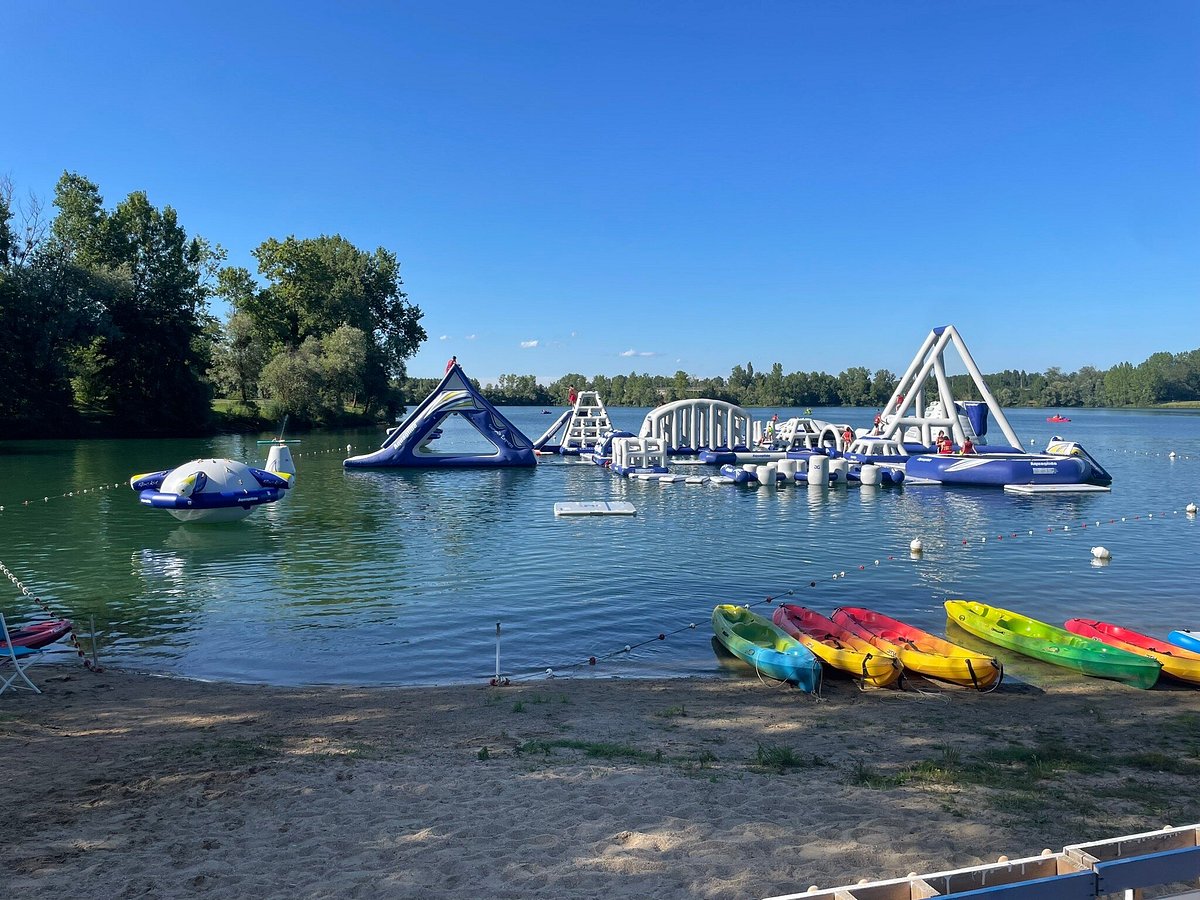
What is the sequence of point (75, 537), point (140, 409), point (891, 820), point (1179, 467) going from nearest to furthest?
point (891, 820) → point (75, 537) → point (1179, 467) → point (140, 409)

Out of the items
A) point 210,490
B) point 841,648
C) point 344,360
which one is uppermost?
point 344,360

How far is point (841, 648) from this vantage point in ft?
45.4

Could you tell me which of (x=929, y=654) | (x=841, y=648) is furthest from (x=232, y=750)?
(x=929, y=654)

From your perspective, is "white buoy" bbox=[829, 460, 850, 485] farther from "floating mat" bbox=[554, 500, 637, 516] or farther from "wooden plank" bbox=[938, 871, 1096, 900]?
"wooden plank" bbox=[938, 871, 1096, 900]

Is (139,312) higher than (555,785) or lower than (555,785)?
higher

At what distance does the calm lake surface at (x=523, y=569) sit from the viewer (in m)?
15.5

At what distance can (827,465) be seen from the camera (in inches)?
1818

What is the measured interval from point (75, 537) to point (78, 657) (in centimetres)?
1424

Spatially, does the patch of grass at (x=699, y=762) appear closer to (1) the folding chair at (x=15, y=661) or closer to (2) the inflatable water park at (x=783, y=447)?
(1) the folding chair at (x=15, y=661)

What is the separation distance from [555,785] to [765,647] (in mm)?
6631

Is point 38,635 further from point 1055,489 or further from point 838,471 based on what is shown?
point 1055,489

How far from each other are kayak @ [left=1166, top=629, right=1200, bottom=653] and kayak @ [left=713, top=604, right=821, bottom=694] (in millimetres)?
6857

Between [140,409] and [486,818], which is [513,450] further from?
[486,818]

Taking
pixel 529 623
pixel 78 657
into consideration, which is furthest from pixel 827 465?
pixel 78 657
